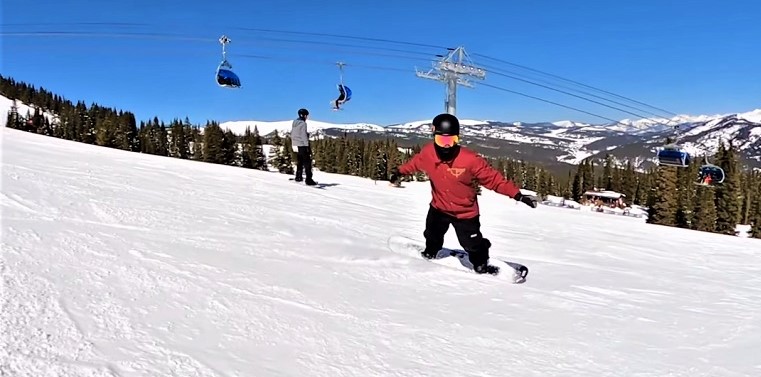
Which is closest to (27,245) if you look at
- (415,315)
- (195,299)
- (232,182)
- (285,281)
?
(195,299)

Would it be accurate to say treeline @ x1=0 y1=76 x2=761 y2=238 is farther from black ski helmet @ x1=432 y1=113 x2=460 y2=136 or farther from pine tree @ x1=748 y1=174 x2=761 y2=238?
black ski helmet @ x1=432 y1=113 x2=460 y2=136

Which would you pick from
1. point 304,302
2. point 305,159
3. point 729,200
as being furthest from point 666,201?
point 304,302

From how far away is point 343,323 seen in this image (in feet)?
11.3

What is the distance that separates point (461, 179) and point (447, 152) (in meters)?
0.33

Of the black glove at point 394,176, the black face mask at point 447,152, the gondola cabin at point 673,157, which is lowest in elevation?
the black glove at point 394,176

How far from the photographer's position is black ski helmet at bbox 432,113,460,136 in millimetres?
5383

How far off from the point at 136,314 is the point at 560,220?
1059 centimetres

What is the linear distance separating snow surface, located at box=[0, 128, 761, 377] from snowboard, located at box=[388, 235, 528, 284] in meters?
0.18

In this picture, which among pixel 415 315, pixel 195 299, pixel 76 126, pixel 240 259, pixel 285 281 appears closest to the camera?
pixel 195 299

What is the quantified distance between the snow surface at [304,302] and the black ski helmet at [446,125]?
146cm

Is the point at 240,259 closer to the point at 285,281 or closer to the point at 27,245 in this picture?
the point at 285,281

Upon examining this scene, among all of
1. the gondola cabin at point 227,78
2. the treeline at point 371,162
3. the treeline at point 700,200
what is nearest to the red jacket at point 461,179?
the gondola cabin at point 227,78

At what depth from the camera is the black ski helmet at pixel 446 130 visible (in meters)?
5.39

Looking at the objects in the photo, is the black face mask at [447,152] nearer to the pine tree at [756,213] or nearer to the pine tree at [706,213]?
the pine tree at [706,213]
